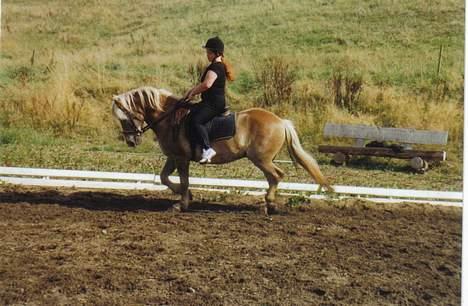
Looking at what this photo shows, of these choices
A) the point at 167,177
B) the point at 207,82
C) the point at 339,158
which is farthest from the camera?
the point at 339,158

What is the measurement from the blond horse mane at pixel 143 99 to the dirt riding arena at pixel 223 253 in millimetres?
1108

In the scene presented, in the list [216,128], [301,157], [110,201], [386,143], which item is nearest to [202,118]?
[216,128]

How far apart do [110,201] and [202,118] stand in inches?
60.0

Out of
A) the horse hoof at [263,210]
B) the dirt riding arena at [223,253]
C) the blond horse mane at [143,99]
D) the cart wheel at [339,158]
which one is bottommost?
the cart wheel at [339,158]

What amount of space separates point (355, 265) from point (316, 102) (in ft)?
27.8

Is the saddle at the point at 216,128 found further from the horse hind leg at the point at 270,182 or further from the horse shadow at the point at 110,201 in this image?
the horse shadow at the point at 110,201

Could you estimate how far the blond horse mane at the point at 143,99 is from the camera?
22.7 ft

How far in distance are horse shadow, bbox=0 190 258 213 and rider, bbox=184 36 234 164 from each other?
721 millimetres

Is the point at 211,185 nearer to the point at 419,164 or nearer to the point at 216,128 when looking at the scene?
the point at 216,128

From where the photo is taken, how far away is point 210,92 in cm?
675

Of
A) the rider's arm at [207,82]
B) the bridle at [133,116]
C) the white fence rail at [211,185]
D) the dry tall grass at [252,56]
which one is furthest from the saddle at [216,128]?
the dry tall grass at [252,56]

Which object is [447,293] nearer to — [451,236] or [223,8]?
[451,236]

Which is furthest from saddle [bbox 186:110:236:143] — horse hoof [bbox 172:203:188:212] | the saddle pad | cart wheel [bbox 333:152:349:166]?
cart wheel [bbox 333:152:349:166]

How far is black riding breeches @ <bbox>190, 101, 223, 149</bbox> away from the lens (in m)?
6.77
